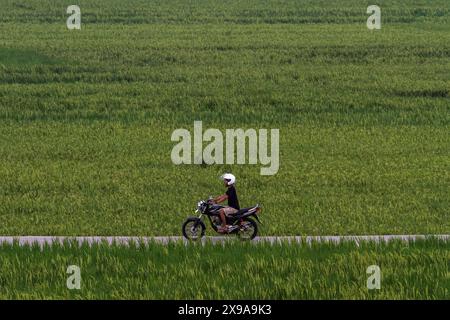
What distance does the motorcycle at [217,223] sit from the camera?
18953 mm

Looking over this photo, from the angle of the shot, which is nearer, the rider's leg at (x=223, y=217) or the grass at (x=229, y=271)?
the grass at (x=229, y=271)

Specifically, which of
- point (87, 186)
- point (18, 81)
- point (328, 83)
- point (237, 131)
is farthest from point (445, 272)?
point (18, 81)

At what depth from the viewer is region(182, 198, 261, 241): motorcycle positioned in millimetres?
18953

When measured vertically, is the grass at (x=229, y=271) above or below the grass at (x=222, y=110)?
below

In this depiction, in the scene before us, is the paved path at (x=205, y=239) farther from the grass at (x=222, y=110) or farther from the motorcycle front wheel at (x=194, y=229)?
the grass at (x=222, y=110)

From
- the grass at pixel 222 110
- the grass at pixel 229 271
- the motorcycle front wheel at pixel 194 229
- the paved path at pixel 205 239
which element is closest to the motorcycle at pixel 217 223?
the motorcycle front wheel at pixel 194 229

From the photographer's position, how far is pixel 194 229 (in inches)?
761

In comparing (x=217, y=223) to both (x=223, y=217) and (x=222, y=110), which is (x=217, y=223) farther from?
(x=222, y=110)

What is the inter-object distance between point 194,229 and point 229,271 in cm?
305

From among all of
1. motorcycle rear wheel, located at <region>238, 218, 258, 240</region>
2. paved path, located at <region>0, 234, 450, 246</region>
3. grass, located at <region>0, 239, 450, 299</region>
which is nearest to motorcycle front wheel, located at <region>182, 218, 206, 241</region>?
paved path, located at <region>0, 234, 450, 246</region>

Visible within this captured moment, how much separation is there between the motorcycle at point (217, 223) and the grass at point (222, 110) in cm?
133

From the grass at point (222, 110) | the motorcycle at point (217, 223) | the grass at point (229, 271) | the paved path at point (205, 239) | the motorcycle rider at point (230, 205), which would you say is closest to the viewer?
the grass at point (229, 271)

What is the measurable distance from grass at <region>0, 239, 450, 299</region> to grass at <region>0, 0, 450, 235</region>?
3074mm

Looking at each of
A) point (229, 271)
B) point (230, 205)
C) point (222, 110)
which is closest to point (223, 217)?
point (230, 205)
